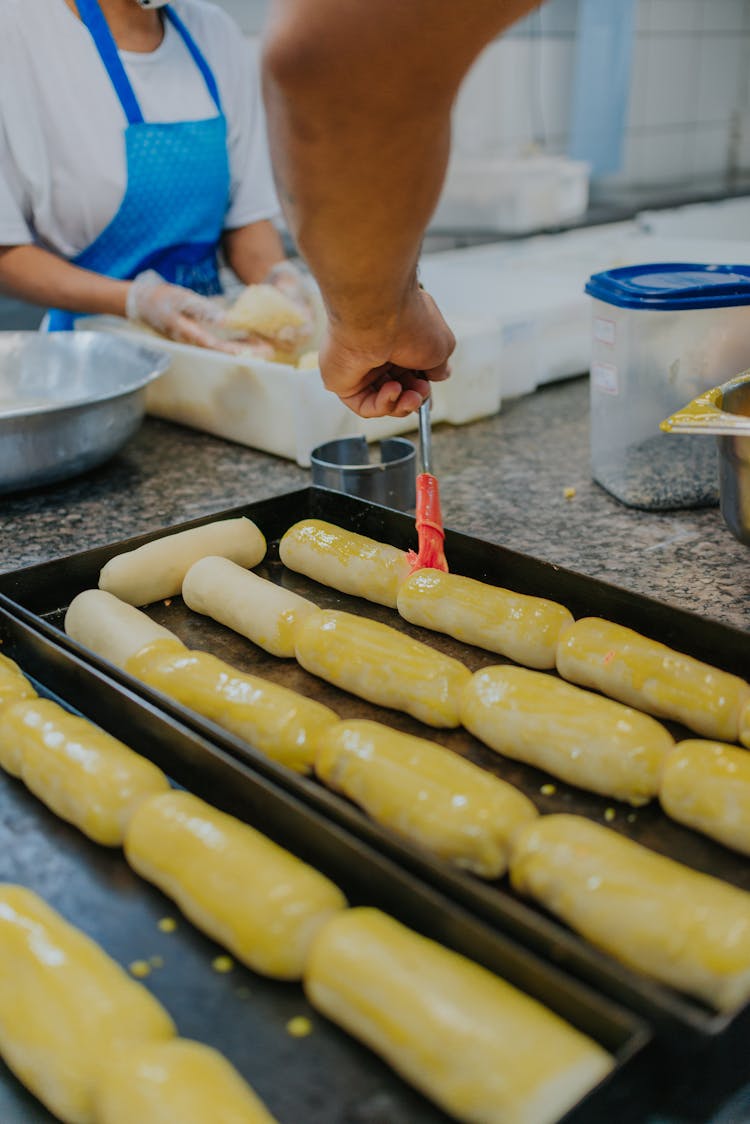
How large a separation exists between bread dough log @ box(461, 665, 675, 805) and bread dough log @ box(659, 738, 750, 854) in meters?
0.02

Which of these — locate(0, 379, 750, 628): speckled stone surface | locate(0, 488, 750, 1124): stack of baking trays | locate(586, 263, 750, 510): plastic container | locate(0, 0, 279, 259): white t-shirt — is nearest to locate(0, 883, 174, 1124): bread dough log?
A: locate(0, 488, 750, 1124): stack of baking trays

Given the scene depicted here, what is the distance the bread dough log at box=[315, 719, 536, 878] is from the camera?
86 centimetres

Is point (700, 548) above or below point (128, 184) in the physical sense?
below

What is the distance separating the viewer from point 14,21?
2.14 m

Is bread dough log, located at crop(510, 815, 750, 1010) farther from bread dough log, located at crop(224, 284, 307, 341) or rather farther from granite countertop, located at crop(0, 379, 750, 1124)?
bread dough log, located at crop(224, 284, 307, 341)

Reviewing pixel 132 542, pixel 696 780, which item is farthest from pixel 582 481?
pixel 696 780

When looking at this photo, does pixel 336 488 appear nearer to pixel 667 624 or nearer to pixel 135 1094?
pixel 667 624

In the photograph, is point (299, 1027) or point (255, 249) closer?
point (299, 1027)

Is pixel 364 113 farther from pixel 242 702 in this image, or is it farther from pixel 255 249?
pixel 255 249

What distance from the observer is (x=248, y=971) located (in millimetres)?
786

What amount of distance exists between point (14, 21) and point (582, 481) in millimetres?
1656

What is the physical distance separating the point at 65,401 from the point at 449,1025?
1517 mm

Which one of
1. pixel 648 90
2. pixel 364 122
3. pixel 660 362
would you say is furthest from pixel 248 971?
pixel 648 90

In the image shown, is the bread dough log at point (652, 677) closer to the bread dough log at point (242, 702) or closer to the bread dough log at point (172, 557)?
the bread dough log at point (242, 702)
